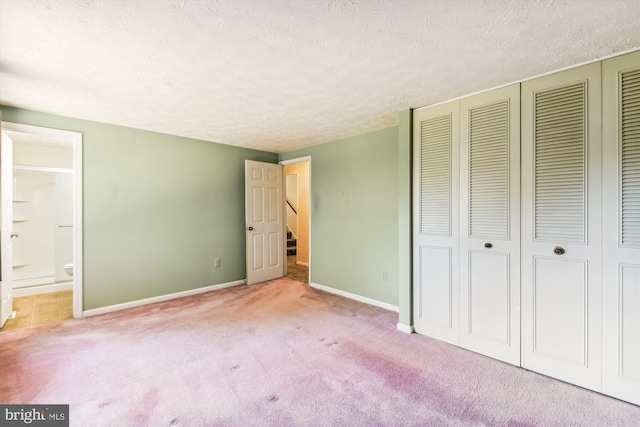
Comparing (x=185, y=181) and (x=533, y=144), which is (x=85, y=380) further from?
(x=533, y=144)

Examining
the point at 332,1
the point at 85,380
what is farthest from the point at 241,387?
the point at 332,1

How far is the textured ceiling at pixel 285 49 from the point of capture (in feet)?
4.69

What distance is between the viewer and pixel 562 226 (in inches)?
80.6

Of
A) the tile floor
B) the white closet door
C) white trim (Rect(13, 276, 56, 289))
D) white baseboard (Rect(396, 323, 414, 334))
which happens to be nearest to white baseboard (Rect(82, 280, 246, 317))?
the tile floor

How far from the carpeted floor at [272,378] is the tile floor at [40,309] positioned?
0.94 ft

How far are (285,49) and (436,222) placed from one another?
196 cm

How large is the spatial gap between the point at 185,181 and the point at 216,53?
2586 mm

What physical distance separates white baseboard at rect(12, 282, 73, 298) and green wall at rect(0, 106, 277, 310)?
1790mm

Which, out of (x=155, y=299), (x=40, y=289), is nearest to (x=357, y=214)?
(x=155, y=299)

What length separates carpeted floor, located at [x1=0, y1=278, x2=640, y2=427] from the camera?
1690mm

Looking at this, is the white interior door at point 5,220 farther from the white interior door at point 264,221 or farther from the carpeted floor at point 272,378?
the white interior door at point 264,221

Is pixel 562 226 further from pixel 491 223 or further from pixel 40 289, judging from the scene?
pixel 40 289

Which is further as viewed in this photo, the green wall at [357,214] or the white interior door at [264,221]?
the white interior door at [264,221]

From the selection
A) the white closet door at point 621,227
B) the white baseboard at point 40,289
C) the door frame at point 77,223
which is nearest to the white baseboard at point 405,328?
the white closet door at point 621,227
